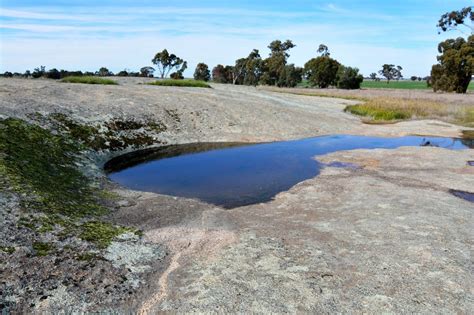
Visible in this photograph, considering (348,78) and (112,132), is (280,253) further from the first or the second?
(348,78)

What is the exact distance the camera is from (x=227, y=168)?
21.3 m

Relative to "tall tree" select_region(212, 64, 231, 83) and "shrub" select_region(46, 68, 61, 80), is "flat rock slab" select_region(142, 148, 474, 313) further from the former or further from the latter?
"tall tree" select_region(212, 64, 231, 83)

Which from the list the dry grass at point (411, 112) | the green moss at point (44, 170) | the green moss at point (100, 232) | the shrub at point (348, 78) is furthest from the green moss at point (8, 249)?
the shrub at point (348, 78)

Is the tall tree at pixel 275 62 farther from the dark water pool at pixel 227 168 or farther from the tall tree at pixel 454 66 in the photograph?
the dark water pool at pixel 227 168

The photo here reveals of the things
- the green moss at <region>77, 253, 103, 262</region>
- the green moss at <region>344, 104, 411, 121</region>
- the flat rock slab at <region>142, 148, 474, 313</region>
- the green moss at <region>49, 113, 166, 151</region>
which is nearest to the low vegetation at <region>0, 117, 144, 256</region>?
the green moss at <region>77, 253, 103, 262</region>

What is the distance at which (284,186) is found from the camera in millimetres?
17391

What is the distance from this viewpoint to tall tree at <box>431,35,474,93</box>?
342 ft

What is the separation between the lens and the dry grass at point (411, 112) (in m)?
48.3

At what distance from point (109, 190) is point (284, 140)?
1894 cm

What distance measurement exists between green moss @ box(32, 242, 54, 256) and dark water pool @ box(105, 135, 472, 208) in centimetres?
670

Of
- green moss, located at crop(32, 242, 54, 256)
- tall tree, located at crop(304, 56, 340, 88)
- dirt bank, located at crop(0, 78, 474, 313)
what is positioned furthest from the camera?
tall tree, located at crop(304, 56, 340, 88)

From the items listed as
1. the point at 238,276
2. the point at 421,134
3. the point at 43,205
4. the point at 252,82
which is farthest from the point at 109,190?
the point at 252,82

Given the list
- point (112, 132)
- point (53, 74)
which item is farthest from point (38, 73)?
point (112, 132)

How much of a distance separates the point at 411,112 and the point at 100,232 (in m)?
48.4
